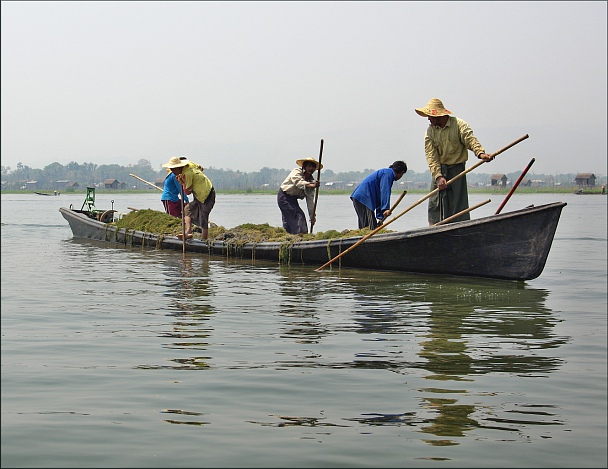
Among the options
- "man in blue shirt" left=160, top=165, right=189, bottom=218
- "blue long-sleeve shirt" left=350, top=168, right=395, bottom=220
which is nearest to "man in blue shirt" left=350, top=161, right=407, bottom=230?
"blue long-sleeve shirt" left=350, top=168, right=395, bottom=220

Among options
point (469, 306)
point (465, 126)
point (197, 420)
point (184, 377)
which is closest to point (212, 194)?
point (465, 126)

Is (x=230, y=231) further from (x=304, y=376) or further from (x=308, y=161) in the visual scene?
(x=304, y=376)

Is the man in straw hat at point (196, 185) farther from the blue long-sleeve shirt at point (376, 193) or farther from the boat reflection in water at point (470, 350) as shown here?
the boat reflection in water at point (470, 350)

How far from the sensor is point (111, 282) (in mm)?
10500

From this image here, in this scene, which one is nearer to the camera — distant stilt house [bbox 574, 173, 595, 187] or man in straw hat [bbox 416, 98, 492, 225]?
man in straw hat [bbox 416, 98, 492, 225]

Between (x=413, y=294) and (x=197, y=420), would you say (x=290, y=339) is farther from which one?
(x=413, y=294)

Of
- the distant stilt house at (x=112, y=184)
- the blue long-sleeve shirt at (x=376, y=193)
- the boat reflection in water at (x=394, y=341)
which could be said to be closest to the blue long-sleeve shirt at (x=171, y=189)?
the blue long-sleeve shirt at (x=376, y=193)

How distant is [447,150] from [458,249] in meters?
1.23

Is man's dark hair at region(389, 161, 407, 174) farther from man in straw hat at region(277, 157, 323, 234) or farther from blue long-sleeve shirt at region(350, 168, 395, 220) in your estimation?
man in straw hat at region(277, 157, 323, 234)

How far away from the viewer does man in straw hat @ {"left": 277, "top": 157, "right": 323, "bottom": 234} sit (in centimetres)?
A: 1288

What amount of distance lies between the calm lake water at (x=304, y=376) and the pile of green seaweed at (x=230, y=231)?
7.92 feet

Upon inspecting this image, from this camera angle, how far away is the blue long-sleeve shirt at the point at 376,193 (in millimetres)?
11781

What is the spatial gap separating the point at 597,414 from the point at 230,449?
78.0 inches

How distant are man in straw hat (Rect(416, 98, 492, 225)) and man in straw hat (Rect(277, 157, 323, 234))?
8.63 feet
